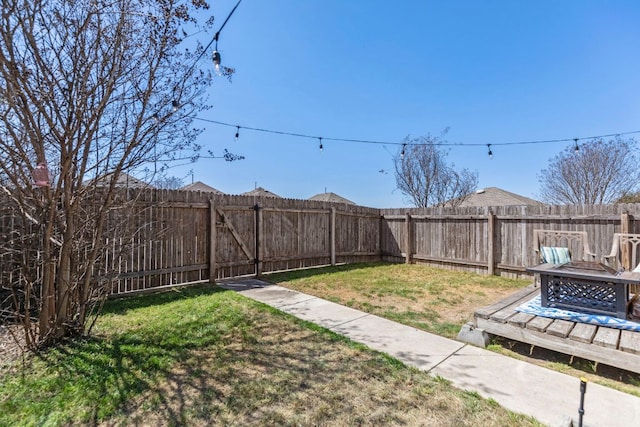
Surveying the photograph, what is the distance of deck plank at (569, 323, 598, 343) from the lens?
2.78 m

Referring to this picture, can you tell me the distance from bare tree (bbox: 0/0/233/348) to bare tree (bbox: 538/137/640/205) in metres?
14.3

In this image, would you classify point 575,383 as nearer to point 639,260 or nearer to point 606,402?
point 606,402

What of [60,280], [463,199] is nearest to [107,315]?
[60,280]

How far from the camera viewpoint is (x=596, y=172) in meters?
12.7

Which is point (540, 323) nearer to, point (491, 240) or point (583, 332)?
point (583, 332)

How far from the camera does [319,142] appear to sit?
399 inches

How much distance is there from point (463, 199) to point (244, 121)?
11.7 m

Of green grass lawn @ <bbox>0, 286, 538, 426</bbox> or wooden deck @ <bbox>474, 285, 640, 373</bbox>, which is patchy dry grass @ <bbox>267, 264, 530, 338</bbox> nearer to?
wooden deck @ <bbox>474, 285, 640, 373</bbox>

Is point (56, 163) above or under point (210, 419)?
above

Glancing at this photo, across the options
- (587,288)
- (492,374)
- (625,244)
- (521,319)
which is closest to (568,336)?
(521,319)

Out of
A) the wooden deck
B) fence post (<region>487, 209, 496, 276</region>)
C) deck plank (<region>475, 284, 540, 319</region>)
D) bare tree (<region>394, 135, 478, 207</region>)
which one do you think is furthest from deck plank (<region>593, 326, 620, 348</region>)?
bare tree (<region>394, 135, 478, 207</region>)

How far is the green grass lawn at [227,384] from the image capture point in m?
1.91

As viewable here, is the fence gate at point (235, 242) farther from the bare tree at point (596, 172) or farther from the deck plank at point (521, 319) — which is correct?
the bare tree at point (596, 172)

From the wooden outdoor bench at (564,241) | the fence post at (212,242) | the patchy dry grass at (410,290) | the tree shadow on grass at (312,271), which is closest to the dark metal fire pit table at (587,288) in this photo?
the patchy dry grass at (410,290)
